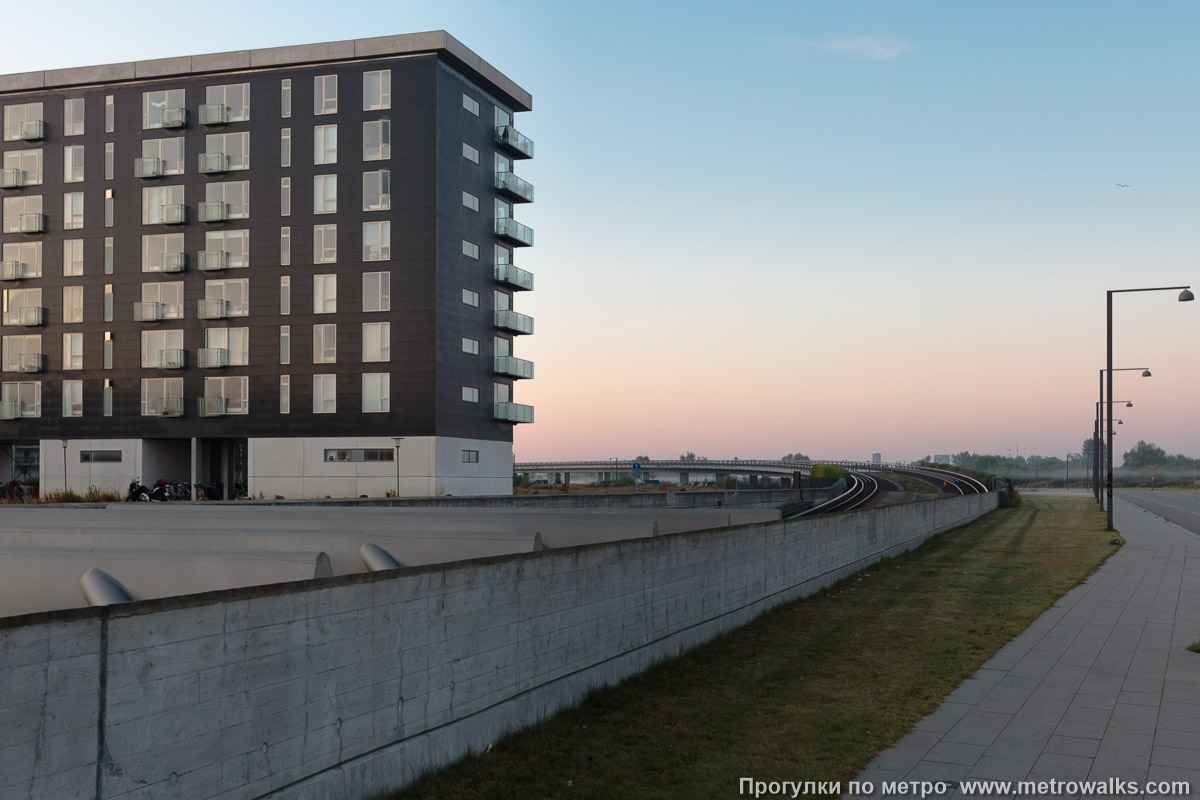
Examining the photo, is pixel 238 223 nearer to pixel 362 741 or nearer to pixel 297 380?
pixel 297 380

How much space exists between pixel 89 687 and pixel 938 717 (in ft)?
23.4

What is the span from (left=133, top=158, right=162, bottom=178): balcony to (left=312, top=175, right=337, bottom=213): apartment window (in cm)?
1025

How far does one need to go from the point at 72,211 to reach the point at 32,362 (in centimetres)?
1018

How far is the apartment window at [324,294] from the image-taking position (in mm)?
63125

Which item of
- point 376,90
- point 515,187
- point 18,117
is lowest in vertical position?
point 515,187

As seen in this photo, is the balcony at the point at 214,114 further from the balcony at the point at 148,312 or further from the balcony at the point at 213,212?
the balcony at the point at 148,312

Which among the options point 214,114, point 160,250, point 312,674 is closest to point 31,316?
point 160,250

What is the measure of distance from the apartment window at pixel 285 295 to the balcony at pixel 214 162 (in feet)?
25.8

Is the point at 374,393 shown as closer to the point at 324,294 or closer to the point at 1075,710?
the point at 324,294

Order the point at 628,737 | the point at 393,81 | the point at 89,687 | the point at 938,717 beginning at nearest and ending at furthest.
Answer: the point at 89,687 < the point at 628,737 < the point at 938,717 < the point at 393,81

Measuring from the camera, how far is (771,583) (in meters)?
15.3

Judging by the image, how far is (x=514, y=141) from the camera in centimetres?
6844

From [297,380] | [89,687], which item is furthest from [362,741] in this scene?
[297,380]

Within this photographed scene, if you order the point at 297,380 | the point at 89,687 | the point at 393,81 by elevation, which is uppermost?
the point at 393,81
